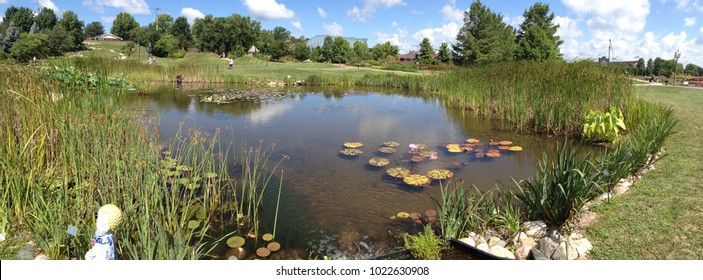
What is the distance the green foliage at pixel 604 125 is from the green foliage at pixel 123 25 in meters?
95.2

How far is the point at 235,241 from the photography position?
12.4 ft

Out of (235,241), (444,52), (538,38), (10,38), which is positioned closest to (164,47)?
(10,38)

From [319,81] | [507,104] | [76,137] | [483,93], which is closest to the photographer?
[76,137]

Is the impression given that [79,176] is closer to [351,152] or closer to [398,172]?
[398,172]

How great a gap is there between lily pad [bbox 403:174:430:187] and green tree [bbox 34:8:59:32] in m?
75.8

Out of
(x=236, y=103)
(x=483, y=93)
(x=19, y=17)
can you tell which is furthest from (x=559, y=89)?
(x=19, y=17)

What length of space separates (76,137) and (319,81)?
71.9 feet

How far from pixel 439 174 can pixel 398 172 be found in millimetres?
624

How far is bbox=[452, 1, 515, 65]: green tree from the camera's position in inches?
1619

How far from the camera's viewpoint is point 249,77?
24328mm

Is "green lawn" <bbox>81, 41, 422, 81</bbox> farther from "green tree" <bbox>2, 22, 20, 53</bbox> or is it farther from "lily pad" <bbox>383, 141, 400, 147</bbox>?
"lily pad" <bbox>383, 141, 400, 147</bbox>

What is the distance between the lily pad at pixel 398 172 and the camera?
5719 mm

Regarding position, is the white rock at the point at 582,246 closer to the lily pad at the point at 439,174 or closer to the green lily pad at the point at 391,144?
the lily pad at the point at 439,174

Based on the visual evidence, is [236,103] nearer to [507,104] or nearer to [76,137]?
[507,104]
